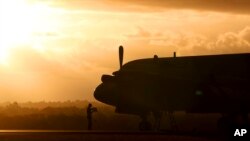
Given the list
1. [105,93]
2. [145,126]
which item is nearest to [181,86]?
[145,126]

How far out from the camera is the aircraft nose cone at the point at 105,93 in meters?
55.2

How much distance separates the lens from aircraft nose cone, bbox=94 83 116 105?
2173 inches

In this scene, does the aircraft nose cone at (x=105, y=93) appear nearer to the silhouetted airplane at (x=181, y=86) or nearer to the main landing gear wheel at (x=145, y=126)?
the silhouetted airplane at (x=181, y=86)

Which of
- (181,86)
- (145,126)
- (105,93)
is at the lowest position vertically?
(145,126)

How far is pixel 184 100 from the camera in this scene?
5094 cm

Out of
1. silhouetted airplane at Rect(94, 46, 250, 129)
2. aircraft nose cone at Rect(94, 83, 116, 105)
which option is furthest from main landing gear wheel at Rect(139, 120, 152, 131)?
aircraft nose cone at Rect(94, 83, 116, 105)

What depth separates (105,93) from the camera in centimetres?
5591

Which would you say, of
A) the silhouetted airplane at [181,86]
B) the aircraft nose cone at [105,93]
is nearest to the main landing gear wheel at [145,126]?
the silhouetted airplane at [181,86]

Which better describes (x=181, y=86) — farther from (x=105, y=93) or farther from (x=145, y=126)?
(x=105, y=93)

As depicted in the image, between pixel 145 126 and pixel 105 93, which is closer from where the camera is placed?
pixel 145 126

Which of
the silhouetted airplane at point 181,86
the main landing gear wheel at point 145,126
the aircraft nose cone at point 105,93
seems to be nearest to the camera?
the silhouetted airplane at point 181,86

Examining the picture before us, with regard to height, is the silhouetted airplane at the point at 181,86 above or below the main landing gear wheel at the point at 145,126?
above

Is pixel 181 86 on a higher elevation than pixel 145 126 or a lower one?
higher

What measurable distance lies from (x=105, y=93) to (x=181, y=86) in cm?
813
